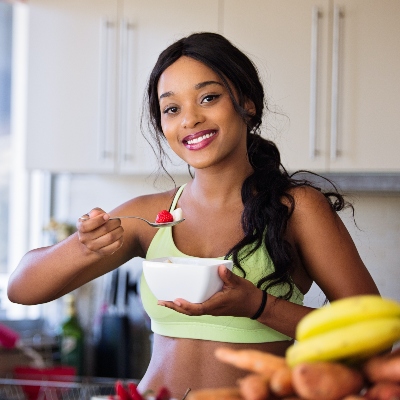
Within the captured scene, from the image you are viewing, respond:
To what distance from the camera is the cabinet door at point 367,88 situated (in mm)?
2463

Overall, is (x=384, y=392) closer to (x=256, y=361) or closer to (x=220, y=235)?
(x=256, y=361)

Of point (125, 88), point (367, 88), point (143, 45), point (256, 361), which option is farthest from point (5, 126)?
point (256, 361)

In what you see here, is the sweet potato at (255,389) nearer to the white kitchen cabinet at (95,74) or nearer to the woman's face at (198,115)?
the woman's face at (198,115)

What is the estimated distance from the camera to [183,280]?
1127mm

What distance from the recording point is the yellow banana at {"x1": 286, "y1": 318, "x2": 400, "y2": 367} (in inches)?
30.2

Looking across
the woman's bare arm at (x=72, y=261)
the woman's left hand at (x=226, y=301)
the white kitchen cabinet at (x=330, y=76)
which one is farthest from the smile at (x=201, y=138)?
the white kitchen cabinet at (x=330, y=76)

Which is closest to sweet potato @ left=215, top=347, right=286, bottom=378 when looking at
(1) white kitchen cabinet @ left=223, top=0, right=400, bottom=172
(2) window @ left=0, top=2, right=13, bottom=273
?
(1) white kitchen cabinet @ left=223, top=0, right=400, bottom=172

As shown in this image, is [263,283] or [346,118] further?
[346,118]

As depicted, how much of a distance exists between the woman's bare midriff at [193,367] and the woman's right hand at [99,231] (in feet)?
0.83

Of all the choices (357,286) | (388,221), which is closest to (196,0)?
(388,221)

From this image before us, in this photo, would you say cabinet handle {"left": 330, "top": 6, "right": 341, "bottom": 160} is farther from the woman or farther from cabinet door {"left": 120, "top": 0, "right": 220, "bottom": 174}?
the woman

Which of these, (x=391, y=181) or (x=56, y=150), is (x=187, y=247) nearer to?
(x=391, y=181)

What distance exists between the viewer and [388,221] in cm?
275

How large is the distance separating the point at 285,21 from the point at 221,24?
0.79 feet
